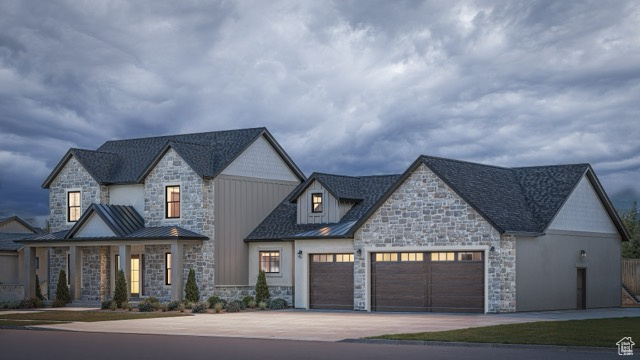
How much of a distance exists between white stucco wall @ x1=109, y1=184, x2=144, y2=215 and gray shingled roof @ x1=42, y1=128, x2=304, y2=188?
1.48 ft

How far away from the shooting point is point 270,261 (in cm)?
4541

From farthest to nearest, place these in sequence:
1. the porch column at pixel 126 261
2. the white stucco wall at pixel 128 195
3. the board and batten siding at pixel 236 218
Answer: the white stucco wall at pixel 128 195
the board and batten siding at pixel 236 218
the porch column at pixel 126 261

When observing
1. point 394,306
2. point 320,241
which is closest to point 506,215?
point 394,306

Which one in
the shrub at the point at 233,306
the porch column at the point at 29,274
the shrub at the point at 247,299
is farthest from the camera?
the porch column at the point at 29,274

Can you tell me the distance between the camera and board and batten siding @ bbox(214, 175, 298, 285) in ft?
147

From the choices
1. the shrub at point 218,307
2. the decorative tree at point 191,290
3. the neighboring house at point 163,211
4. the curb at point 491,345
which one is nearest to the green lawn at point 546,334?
the curb at point 491,345

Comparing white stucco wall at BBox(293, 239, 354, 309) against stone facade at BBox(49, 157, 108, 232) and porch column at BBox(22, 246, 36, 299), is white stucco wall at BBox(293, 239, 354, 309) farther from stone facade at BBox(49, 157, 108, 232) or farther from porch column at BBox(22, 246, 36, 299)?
porch column at BBox(22, 246, 36, 299)

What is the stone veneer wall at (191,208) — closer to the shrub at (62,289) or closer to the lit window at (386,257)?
the shrub at (62,289)

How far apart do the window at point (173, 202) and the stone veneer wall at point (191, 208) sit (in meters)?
0.21

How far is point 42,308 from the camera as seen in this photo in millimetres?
44281

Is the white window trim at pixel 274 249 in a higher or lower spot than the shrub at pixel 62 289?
higher

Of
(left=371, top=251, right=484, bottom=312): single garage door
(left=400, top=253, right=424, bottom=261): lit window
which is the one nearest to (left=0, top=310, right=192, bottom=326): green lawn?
Result: (left=371, top=251, right=484, bottom=312): single garage door

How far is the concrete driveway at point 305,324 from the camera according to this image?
2648cm

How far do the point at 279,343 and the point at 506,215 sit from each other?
16.9m
